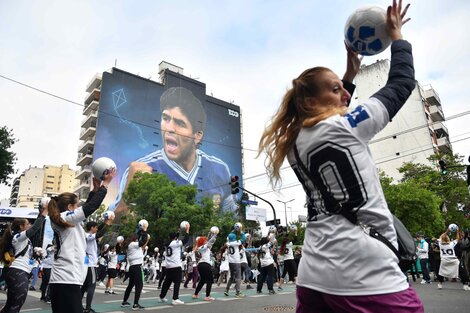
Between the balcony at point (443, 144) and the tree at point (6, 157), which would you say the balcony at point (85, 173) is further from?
the balcony at point (443, 144)

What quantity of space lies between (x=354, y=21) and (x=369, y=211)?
1.31 meters

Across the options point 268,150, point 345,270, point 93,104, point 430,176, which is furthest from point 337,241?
point 93,104

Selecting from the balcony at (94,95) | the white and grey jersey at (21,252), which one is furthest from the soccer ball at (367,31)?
the balcony at (94,95)

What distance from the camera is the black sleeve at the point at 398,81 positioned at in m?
1.78

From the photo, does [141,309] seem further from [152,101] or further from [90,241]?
[152,101]

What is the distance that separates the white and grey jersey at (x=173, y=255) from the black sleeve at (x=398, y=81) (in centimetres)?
899

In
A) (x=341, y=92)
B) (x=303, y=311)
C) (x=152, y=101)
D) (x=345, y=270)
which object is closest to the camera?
(x=345, y=270)

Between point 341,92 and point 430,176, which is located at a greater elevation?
point 430,176

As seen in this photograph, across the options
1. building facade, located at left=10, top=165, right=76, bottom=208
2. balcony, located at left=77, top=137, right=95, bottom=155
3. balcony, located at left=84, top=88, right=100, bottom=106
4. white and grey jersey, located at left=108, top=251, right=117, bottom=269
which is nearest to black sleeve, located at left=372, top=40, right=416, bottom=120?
white and grey jersey, located at left=108, top=251, right=117, bottom=269

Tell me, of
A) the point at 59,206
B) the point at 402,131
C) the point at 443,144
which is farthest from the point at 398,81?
the point at 443,144

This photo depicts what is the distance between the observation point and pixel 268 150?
221 cm

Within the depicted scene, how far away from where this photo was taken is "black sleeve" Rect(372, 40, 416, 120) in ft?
5.83

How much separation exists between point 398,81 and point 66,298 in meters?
3.83

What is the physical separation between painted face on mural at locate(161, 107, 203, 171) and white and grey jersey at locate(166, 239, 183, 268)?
176 ft
